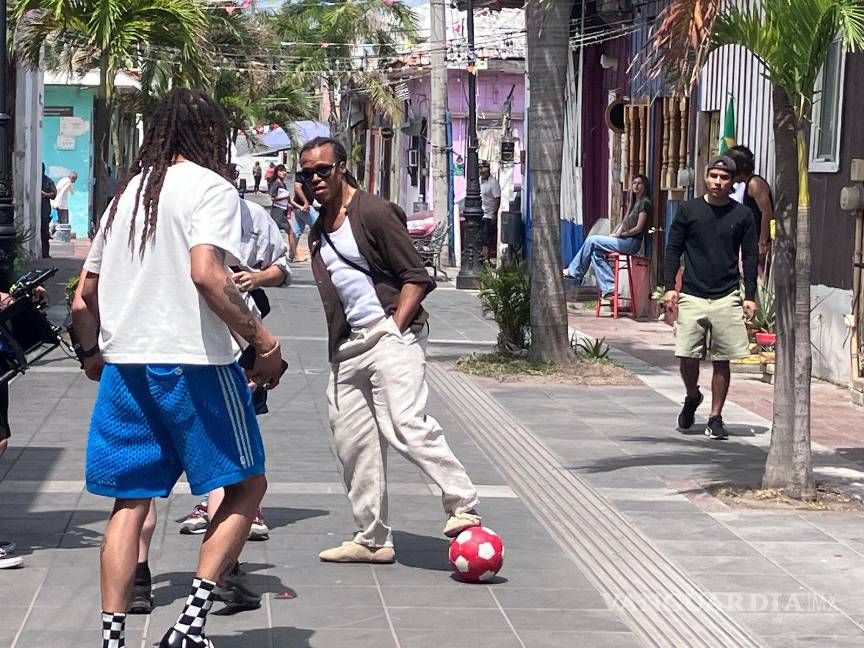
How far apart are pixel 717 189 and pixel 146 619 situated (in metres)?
5.38

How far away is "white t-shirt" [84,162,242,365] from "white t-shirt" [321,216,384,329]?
1.65m

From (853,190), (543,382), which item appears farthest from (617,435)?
(853,190)

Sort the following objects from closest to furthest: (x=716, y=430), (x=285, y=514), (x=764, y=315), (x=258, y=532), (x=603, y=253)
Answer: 1. (x=258, y=532)
2. (x=285, y=514)
3. (x=716, y=430)
4. (x=764, y=315)
5. (x=603, y=253)

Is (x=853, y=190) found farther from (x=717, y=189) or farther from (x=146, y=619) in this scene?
(x=146, y=619)

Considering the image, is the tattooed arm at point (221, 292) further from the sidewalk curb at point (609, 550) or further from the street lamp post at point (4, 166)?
the street lamp post at point (4, 166)

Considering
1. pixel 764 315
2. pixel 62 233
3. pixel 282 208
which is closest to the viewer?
pixel 764 315

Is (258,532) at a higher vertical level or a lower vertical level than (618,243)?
lower

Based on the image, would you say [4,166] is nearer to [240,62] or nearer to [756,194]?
[756,194]

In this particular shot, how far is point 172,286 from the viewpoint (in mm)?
4785

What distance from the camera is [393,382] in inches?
254

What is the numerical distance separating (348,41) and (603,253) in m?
31.0

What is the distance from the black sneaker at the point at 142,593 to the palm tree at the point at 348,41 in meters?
37.3

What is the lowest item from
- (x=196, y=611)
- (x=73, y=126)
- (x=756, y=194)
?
(x=196, y=611)

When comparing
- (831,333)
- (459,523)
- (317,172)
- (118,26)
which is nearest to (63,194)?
(118,26)
